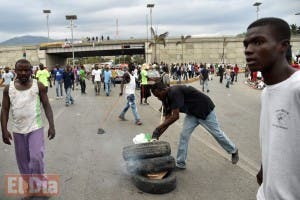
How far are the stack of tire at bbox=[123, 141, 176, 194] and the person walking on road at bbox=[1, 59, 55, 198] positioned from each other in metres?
1.32

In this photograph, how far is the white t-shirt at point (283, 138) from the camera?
5.65 ft

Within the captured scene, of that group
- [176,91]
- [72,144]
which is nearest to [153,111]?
[72,144]

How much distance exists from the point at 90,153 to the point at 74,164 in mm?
734

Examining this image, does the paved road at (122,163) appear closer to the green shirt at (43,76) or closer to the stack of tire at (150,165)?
the stack of tire at (150,165)

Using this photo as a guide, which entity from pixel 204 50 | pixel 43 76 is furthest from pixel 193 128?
pixel 204 50

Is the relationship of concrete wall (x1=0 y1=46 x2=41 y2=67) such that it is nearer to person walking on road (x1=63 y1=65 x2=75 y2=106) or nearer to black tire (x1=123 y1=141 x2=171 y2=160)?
person walking on road (x1=63 y1=65 x2=75 y2=106)

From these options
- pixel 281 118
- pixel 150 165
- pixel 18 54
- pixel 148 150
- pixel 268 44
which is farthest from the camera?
pixel 18 54

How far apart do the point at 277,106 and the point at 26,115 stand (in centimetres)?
343

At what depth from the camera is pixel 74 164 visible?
5.86m

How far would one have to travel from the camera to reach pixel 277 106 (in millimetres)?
1797

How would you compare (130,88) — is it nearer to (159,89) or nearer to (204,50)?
(159,89)

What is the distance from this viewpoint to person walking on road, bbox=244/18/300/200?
1.74 m

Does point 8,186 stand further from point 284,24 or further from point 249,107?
point 249,107

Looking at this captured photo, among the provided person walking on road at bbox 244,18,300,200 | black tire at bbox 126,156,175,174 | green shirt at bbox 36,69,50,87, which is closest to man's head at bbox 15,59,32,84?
black tire at bbox 126,156,175,174
